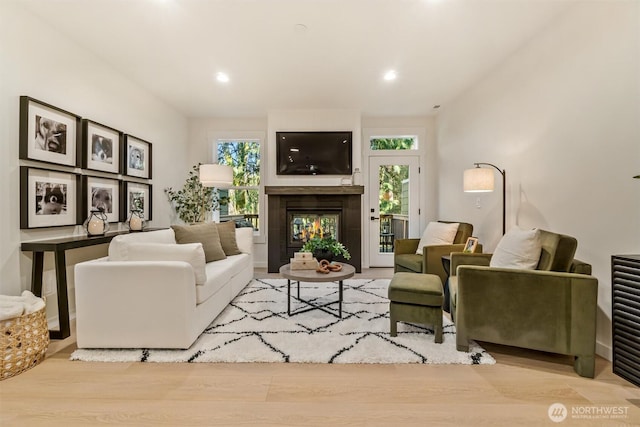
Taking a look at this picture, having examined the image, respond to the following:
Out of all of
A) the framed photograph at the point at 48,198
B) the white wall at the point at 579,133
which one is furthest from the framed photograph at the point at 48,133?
the white wall at the point at 579,133

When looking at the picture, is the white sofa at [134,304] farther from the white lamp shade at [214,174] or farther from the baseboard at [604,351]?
the baseboard at [604,351]

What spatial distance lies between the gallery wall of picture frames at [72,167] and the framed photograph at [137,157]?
0.01 m

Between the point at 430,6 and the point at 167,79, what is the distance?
3025 millimetres

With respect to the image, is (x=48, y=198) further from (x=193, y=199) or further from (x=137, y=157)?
(x=193, y=199)

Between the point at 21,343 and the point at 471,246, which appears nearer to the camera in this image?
the point at 21,343

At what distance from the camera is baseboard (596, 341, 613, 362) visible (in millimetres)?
2029

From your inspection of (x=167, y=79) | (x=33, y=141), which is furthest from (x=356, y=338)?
(x=167, y=79)

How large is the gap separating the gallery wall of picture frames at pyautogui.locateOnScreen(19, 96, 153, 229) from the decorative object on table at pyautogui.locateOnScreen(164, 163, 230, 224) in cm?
96

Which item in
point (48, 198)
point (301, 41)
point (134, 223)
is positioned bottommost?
point (134, 223)

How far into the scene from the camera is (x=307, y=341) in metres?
2.30

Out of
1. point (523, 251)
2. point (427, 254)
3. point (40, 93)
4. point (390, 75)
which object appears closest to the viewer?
point (523, 251)

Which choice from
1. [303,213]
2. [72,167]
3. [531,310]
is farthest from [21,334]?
[303,213]

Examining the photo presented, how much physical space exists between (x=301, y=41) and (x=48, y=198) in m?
2.63

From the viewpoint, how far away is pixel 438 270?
3.29 metres
